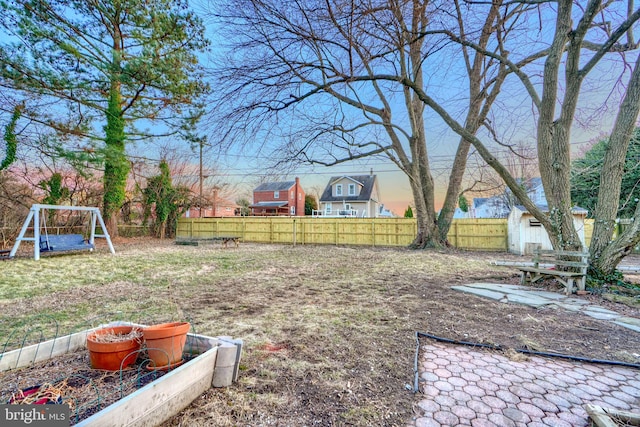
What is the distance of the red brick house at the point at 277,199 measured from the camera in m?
31.2

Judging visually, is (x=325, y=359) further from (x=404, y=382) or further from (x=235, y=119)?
(x=235, y=119)

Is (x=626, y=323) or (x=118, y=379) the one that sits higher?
(x=118, y=379)

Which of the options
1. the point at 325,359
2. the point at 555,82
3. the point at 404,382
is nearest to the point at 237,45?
the point at 325,359

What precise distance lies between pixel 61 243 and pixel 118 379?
937 centimetres

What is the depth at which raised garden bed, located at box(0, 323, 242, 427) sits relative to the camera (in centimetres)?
138

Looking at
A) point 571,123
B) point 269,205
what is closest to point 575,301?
point 571,123

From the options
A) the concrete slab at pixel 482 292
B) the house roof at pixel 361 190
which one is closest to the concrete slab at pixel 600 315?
the concrete slab at pixel 482 292

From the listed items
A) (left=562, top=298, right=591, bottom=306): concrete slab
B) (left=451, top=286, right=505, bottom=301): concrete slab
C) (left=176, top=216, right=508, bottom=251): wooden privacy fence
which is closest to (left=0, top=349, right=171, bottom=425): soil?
(left=451, top=286, right=505, bottom=301): concrete slab

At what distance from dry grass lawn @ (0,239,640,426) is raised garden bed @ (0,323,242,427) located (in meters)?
0.12

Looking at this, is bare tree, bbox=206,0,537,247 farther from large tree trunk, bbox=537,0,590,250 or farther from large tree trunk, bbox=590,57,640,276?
large tree trunk, bbox=590,57,640,276

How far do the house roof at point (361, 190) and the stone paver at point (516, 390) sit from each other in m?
23.6

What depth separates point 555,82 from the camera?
16.6ft

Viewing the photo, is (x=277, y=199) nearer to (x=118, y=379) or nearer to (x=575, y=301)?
(x=575, y=301)

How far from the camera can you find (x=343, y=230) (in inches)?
544
